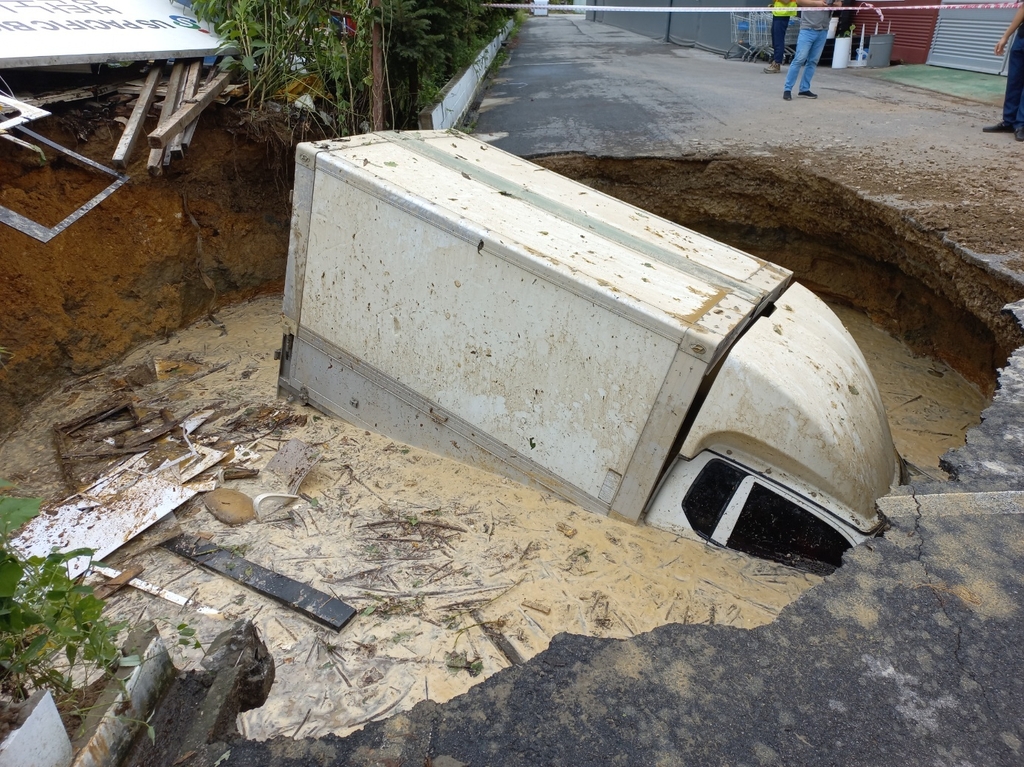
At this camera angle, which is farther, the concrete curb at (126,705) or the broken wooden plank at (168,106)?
the broken wooden plank at (168,106)

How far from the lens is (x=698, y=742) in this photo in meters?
2.10

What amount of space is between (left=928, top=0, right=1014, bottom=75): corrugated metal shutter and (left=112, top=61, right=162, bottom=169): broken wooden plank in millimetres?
13194

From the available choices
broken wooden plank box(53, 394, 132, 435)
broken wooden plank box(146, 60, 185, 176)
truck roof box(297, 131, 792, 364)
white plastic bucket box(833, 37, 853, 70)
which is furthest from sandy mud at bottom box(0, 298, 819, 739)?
white plastic bucket box(833, 37, 853, 70)

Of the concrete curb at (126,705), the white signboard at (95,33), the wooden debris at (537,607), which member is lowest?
the wooden debris at (537,607)

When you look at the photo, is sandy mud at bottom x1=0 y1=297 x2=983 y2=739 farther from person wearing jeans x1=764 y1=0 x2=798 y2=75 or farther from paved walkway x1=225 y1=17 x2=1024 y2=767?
person wearing jeans x1=764 y1=0 x2=798 y2=75

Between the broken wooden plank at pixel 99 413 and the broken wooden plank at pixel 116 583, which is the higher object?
the broken wooden plank at pixel 116 583

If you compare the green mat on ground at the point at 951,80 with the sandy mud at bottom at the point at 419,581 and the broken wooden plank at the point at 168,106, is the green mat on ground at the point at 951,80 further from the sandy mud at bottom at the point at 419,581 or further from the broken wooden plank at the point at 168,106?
the broken wooden plank at the point at 168,106

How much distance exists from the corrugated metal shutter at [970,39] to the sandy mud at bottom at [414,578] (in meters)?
12.6

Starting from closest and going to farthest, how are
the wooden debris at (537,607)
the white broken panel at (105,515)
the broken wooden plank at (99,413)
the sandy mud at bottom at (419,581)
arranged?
1. the sandy mud at bottom at (419,581)
2. the wooden debris at (537,607)
3. the white broken panel at (105,515)
4. the broken wooden plank at (99,413)

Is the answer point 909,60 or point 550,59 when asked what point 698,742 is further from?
point 550,59

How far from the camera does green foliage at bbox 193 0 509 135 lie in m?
7.11

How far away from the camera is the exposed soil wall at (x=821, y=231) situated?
6645 mm

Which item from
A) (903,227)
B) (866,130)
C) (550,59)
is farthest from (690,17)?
(903,227)

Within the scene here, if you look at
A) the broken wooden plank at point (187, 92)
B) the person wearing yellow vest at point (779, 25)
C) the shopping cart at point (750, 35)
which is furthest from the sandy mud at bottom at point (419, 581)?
the shopping cart at point (750, 35)
